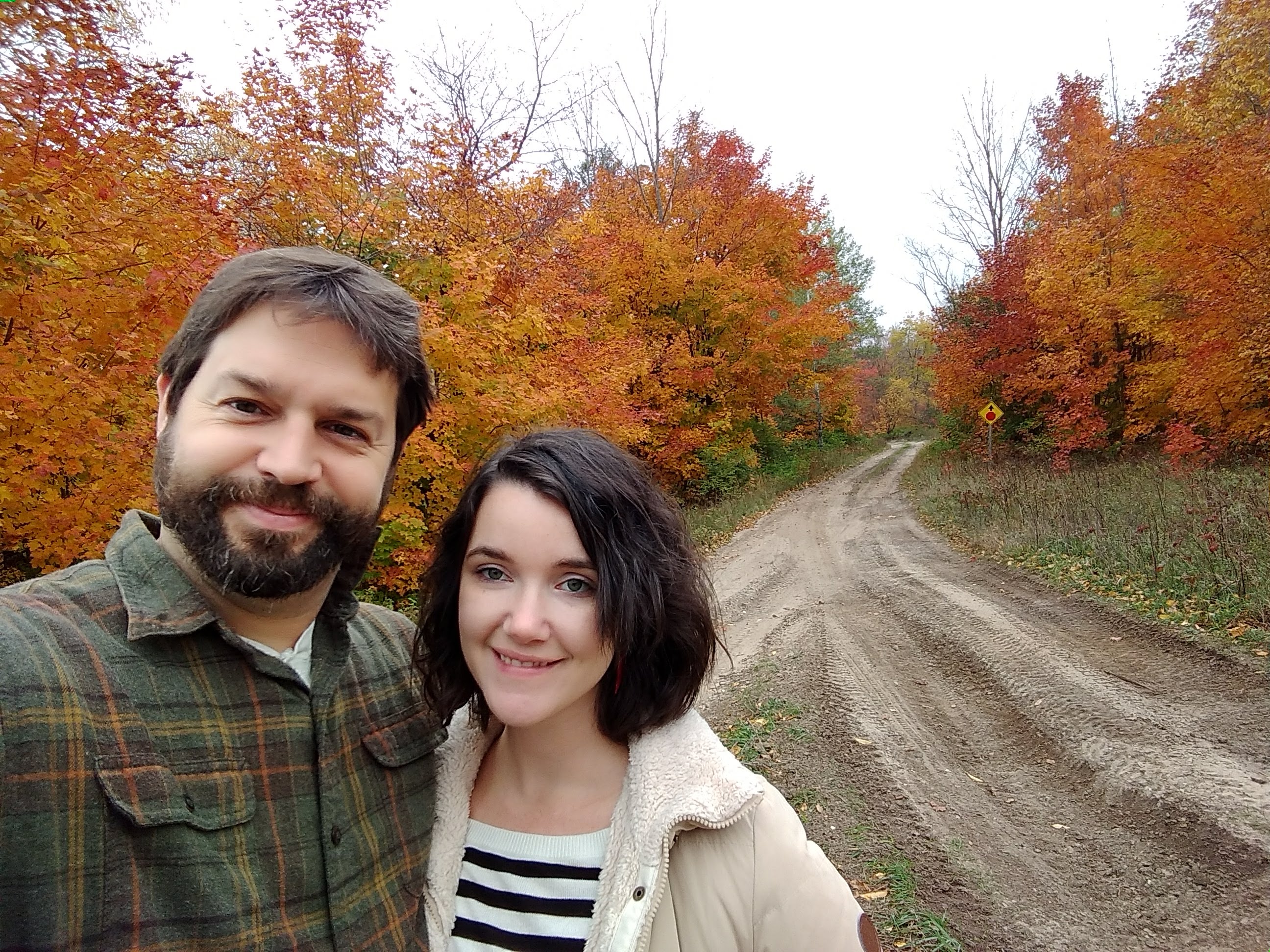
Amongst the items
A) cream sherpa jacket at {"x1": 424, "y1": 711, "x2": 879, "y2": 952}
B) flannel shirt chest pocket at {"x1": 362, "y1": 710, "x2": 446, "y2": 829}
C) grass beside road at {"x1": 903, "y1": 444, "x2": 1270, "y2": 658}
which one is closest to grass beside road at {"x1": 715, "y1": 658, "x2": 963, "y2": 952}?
cream sherpa jacket at {"x1": 424, "y1": 711, "x2": 879, "y2": 952}

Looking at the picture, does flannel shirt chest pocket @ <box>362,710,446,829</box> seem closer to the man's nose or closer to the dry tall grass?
the man's nose

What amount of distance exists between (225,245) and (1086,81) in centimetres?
2292

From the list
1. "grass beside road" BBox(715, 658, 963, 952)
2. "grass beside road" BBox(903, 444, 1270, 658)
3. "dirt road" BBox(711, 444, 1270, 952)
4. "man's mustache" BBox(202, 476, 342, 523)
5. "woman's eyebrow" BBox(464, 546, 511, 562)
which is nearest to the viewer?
"man's mustache" BBox(202, 476, 342, 523)

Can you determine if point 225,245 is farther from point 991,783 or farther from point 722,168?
point 722,168

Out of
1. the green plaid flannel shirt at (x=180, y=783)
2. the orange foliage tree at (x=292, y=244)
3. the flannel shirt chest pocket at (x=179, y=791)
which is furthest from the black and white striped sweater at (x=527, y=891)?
the orange foliage tree at (x=292, y=244)

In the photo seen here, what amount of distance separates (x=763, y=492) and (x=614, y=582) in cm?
1867

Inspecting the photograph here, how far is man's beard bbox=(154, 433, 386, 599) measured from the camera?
1.22 metres

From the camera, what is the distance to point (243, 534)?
1237 millimetres

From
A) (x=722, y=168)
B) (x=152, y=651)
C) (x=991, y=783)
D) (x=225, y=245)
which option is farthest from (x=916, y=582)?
(x=722, y=168)

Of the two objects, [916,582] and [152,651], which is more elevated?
[152,651]

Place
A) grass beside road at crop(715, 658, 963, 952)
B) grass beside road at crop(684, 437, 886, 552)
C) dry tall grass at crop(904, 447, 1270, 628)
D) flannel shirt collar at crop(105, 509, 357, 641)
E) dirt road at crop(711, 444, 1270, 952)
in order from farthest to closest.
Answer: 1. grass beside road at crop(684, 437, 886, 552)
2. dry tall grass at crop(904, 447, 1270, 628)
3. dirt road at crop(711, 444, 1270, 952)
4. grass beside road at crop(715, 658, 963, 952)
5. flannel shirt collar at crop(105, 509, 357, 641)

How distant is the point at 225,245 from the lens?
18.2 feet

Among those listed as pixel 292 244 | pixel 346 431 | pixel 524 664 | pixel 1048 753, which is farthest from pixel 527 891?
pixel 292 244

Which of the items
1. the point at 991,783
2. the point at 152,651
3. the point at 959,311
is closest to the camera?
the point at 152,651
